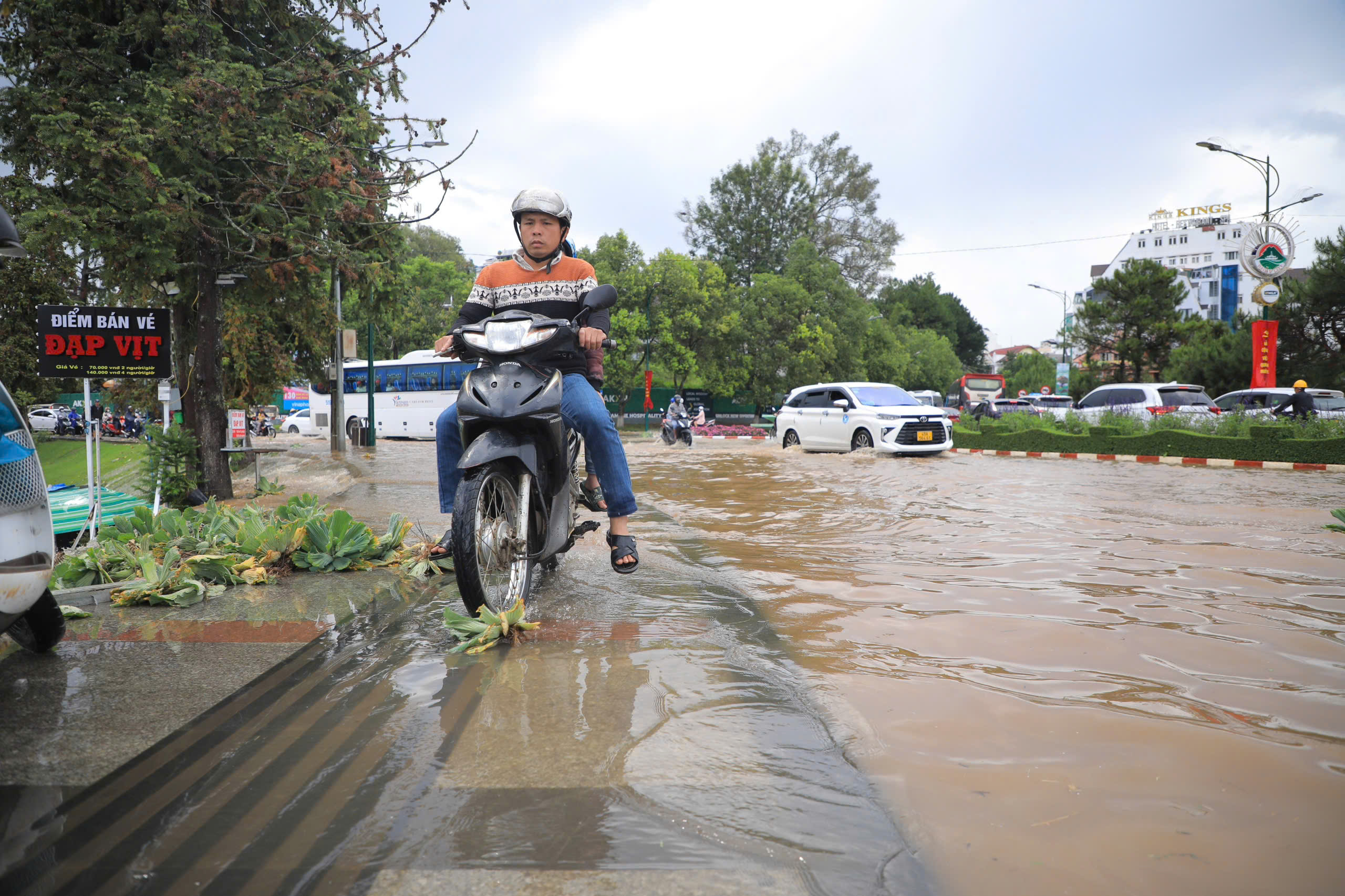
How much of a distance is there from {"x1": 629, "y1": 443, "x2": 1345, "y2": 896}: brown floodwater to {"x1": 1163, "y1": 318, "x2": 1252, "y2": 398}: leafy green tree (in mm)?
26659

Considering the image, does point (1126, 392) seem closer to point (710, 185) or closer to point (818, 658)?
point (818, 658)

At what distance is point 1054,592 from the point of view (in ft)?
16.6

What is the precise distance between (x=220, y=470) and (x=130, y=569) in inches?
269

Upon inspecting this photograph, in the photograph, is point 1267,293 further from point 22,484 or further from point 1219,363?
point 22,484

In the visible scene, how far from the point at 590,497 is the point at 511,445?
136 centimetres

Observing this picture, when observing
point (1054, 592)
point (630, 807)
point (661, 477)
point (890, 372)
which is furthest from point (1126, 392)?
→ point (890, 372)

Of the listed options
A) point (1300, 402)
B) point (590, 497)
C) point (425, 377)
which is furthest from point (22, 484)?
point (425, 377)

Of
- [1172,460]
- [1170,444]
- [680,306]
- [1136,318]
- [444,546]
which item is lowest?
[1172,460]

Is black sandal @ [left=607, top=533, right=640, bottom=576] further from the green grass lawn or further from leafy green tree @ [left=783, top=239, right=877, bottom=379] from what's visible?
leafy green tree @ [left=783, top=239, right=877, bottom=379]

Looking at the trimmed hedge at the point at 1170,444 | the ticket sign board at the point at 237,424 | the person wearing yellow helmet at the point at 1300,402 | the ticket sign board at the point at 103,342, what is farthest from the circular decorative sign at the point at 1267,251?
the ticket sign board at the point at 103,342

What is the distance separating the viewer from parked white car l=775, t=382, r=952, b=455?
1911cm

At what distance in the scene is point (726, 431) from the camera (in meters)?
38.2

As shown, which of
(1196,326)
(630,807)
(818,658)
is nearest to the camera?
(630,807)

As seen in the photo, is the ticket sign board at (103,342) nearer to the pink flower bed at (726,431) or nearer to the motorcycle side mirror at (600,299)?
the motorcycle side mirror at (600,299)
